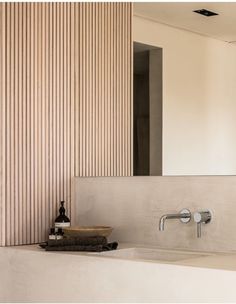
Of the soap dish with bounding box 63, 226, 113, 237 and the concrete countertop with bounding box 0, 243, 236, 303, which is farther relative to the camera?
the soap dish with bounding box 63, 226, 113, 237

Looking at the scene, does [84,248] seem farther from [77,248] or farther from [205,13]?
[205,13]

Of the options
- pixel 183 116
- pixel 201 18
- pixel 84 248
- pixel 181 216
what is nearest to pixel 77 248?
pixel 84 248

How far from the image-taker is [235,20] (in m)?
2.53

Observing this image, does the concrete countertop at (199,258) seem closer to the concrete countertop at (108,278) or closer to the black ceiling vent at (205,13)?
the concrete countertop at (108,278)

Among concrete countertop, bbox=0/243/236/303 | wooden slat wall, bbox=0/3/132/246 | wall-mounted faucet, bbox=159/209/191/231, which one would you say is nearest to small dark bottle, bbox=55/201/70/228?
wooden slat wall, bbox=0/3/132/246

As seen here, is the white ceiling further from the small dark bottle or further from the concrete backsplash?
the small dark bottle

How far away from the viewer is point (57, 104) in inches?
115

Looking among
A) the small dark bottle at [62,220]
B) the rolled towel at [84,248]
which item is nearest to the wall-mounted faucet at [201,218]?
the rolled towel at [84,248]

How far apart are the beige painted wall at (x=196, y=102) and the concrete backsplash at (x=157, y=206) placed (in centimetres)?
7

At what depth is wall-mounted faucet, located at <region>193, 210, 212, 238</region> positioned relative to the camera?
8.27 ft

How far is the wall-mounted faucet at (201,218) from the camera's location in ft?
8.27

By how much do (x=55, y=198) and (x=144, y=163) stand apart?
0.46 meters

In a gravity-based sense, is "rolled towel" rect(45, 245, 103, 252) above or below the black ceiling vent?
below

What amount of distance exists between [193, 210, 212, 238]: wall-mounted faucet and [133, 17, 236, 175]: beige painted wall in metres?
0.16
